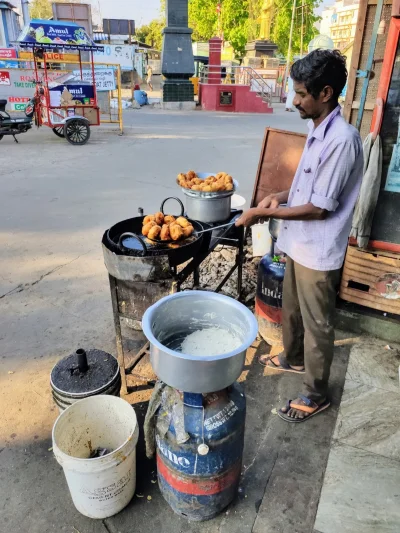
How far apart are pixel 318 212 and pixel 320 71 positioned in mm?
738

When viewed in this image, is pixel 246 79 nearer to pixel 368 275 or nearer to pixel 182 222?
pixel 368 275

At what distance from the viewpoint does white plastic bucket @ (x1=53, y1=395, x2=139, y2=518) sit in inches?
76.8

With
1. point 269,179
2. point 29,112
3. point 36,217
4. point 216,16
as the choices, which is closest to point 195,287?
point 269,179

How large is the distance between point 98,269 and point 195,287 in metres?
1.52

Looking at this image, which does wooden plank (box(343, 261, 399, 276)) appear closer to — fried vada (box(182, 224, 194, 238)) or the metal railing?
fried vada (box(182, 224, 194, 238))

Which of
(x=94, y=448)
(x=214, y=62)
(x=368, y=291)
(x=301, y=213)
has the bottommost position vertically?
(x=94, y=448)

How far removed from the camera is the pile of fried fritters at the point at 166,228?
109 inches

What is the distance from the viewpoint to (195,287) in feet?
13.5

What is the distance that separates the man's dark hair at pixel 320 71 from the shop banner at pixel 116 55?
26.4m

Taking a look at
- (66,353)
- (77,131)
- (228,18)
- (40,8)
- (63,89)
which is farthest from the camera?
(40,8)

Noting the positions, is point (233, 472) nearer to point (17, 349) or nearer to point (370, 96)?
point (17, 349)

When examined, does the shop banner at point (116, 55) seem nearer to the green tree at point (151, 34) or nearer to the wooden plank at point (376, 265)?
the wooden plank at point (376, 265)

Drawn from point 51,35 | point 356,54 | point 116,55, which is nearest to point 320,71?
point 356,54

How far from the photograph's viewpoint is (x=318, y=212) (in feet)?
7.47
